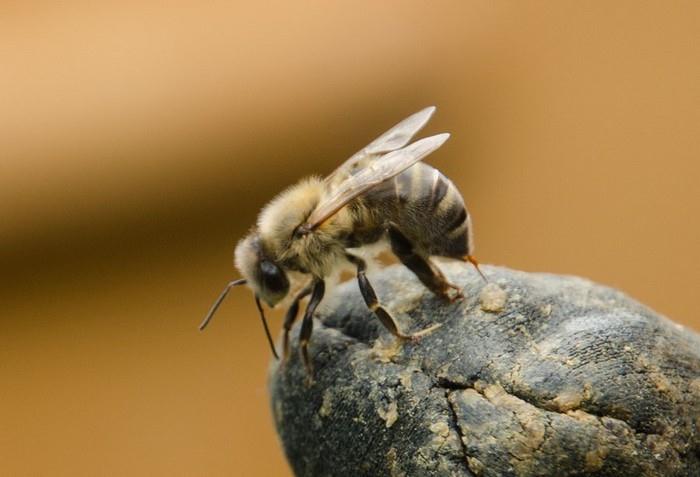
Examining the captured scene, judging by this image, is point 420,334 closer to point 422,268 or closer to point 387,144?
point 422,268

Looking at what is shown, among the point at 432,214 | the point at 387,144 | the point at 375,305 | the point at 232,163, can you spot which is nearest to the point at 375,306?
the point at 375,305

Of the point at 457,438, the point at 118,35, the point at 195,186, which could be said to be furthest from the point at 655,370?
the point at 118,35

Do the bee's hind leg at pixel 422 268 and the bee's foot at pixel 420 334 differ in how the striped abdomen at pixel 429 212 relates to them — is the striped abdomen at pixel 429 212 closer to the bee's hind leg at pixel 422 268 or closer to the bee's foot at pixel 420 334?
the bee's hind leg at pixel 422 268

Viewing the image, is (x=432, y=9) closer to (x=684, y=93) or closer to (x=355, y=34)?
(x=355, y=34)

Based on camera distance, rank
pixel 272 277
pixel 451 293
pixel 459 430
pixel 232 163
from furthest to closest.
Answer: pixel 232 163, pixel 272 277, pixel 451 293, pixel 459 430

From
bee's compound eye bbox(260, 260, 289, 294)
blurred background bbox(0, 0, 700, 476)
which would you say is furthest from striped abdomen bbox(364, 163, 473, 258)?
blurred background bbox(0, 0, 700, 476)

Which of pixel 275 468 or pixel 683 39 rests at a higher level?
pixel 683 39

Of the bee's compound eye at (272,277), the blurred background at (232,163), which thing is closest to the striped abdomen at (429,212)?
the bee's compound eye at (272,277)
